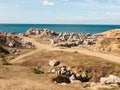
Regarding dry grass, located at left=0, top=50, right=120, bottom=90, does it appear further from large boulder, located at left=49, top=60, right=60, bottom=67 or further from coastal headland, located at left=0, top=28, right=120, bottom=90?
large boulder, located at left=49, top=60, right=60, bottom=67

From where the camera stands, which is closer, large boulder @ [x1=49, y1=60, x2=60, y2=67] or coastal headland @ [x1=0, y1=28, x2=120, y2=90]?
coastal headland @ [x1=0, y1=28, x2=120, y2=90]

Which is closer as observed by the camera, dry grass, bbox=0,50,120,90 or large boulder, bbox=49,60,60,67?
dry grass, bbox=0,50,120,90

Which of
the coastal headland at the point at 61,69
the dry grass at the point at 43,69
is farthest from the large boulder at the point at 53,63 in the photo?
the dry grass at the point at 43,69

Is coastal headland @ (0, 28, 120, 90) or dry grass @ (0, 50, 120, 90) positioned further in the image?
coastal headland @ (0, 28, 120, 90)

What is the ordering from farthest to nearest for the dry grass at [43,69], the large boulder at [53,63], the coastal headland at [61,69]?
the large boulder at [53,63] < the coastal headland at [61,69] < the dry grass at [43,69]

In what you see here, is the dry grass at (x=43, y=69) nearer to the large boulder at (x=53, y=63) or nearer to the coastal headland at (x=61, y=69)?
the coastal headland at (x=61, y=69)

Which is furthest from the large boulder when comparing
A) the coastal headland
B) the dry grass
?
the dry grass

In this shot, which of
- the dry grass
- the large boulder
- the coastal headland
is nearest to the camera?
the dry grass

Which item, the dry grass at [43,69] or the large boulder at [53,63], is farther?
the large boulder at [53,63]

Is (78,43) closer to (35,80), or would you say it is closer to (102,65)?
(102,65)

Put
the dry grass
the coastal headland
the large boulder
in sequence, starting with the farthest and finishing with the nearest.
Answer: the large boulder, the coastal headland, the dry grass

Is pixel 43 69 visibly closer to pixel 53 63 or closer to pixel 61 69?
pixel 53 63

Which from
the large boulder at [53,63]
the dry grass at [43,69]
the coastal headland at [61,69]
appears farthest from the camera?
the large boulder at [53,63]

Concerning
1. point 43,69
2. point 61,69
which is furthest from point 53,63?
point 61,69
